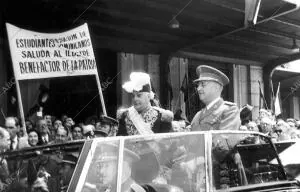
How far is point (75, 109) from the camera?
10680 millimetres

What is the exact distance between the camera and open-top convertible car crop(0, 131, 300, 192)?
3.19m

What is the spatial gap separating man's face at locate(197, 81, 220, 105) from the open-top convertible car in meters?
0.75

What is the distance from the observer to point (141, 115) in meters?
5.07

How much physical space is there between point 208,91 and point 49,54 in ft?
8.92

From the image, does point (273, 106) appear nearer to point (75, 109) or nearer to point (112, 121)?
point (75, 109)

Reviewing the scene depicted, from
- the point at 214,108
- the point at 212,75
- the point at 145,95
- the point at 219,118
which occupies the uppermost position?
the point at 212,75

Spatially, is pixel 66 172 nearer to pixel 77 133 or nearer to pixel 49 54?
pixel 49 54

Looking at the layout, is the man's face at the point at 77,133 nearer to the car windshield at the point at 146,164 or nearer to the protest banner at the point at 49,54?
the protest banner at the point at 49,54

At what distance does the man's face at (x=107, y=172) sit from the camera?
3.18 meters

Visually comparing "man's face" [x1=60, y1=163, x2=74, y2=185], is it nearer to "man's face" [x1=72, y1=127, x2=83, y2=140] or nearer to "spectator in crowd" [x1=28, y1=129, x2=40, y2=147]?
"spectator in crowd" [x1=28, y1=129, x2=40, y2=147]

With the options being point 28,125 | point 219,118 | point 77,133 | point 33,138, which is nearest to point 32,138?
point 33,138

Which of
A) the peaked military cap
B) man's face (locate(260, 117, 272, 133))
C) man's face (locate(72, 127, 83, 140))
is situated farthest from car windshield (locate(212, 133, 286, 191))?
man's face (locate(260, 117, 272, 133))

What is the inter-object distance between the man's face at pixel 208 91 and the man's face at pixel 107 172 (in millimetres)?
1976

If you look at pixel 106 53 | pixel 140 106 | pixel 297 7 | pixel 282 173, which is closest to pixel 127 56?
pixel 106 53
